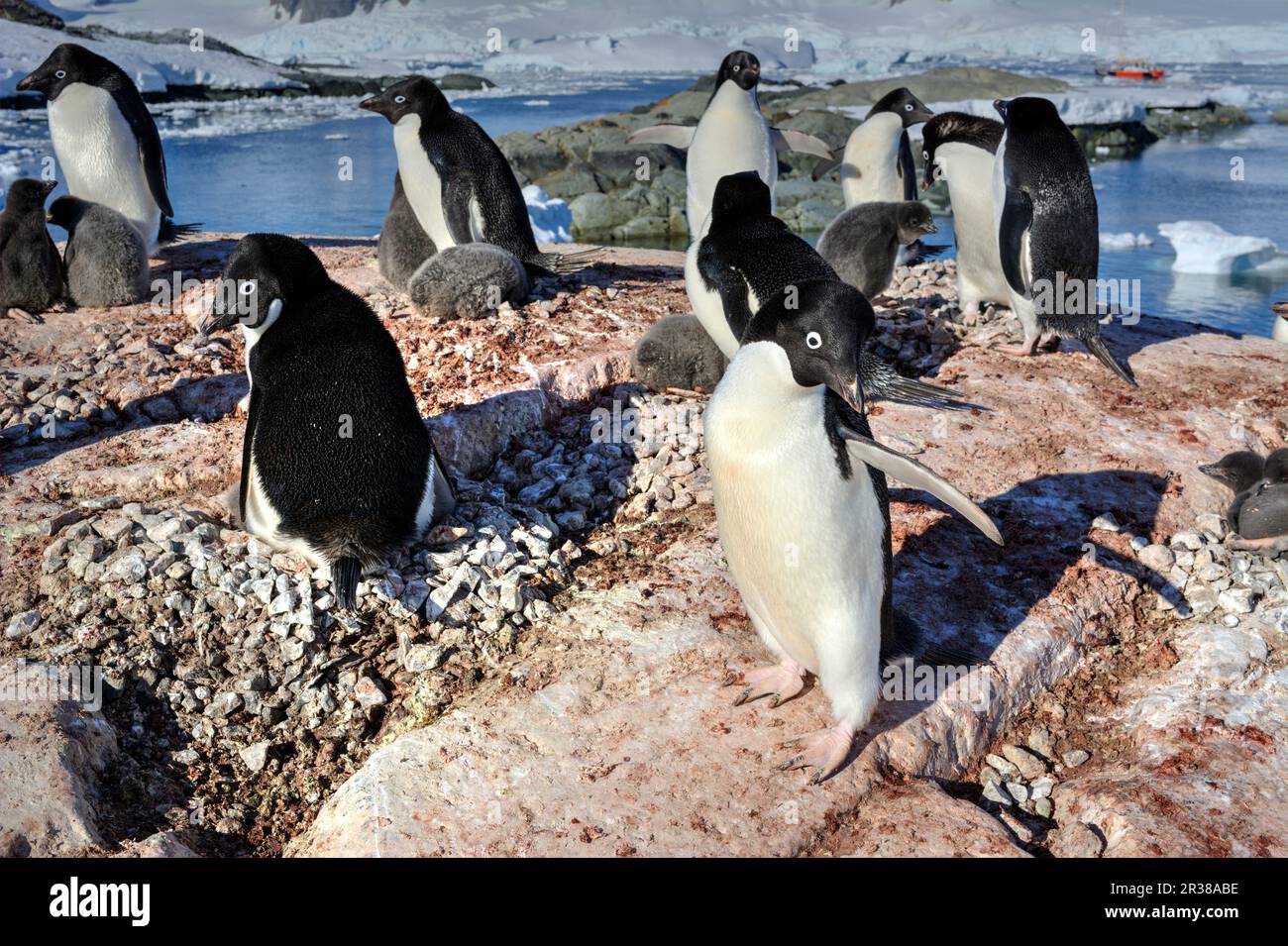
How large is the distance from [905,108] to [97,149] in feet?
16.2

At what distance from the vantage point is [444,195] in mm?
5531

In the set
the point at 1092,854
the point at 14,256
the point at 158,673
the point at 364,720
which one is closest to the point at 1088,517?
the point at 1092,854

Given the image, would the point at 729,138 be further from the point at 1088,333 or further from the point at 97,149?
the point at 97,149

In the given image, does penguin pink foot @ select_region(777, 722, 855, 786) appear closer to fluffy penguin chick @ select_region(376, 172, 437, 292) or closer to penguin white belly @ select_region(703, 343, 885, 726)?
penguin white belly @ select_region(703, 343, 885, 726)

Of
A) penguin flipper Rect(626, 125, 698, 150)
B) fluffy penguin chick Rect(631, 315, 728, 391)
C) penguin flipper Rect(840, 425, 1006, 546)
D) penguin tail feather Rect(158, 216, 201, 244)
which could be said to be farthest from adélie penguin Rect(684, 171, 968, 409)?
penguin tail feather Rect(158, 216, 201, 244)

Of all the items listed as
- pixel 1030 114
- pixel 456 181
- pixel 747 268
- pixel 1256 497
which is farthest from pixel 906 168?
pixel 1256 497

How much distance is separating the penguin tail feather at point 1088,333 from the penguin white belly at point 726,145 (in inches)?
80.6

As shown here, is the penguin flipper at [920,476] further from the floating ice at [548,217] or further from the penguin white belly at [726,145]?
the floating ice at [548,217]

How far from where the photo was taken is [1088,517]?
3.43 meters

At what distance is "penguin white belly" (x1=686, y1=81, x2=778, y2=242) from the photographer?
605 cm

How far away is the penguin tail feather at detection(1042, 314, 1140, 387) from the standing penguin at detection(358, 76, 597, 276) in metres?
2.30

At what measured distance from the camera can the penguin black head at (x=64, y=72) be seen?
5.96m

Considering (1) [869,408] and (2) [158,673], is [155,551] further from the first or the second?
(1) [869,408]
